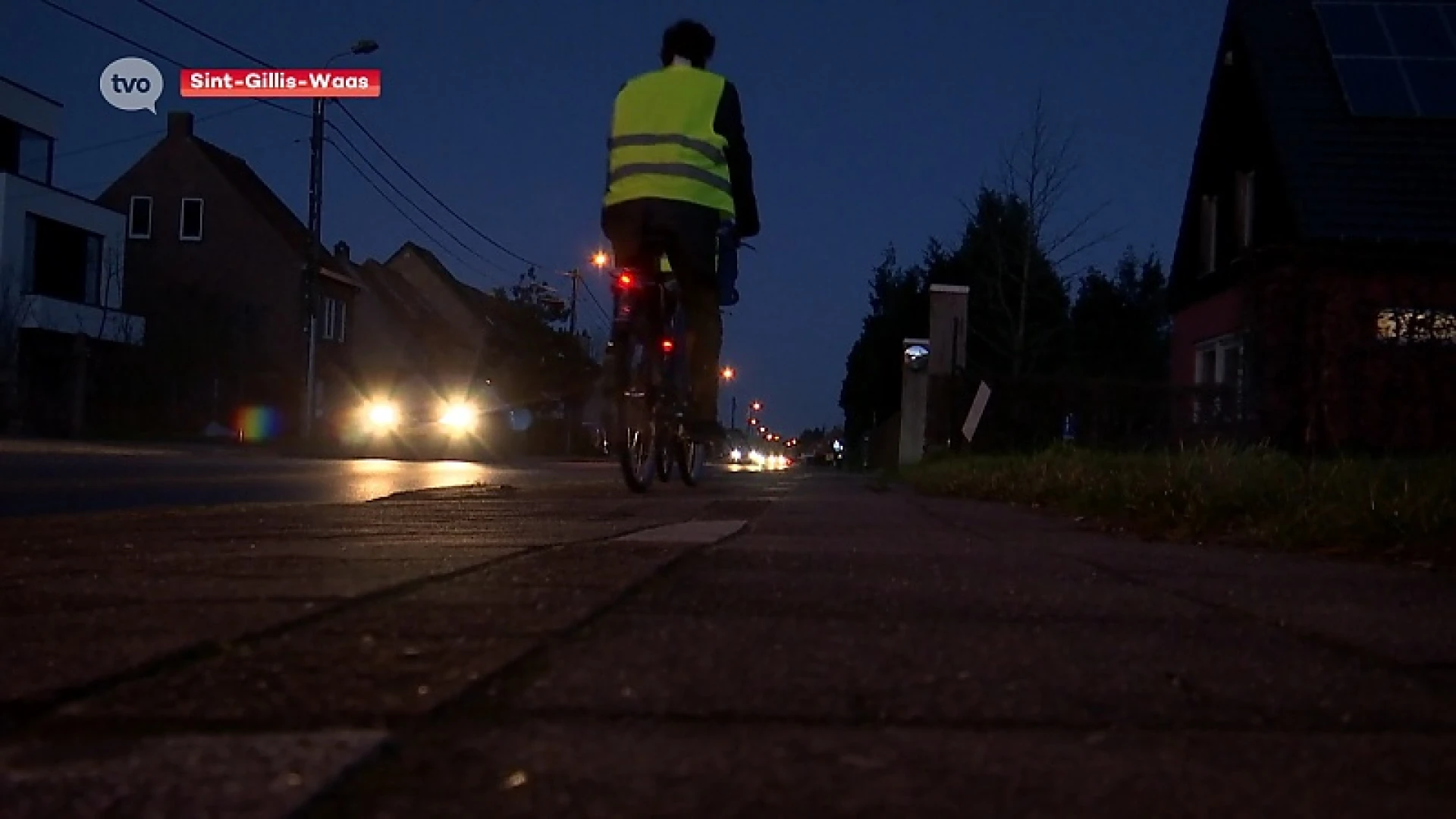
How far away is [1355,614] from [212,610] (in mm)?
1973

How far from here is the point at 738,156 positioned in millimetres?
6898

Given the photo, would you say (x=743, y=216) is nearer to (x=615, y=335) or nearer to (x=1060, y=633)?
(x=615, y=335)

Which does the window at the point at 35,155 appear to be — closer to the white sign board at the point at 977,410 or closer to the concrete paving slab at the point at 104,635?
the white sign board at the point at 977,410

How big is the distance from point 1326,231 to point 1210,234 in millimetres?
5853

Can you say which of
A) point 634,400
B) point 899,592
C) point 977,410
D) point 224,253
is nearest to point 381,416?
point 224,253

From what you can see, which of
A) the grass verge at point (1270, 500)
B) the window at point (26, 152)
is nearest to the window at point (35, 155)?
the window at point (26, 152)

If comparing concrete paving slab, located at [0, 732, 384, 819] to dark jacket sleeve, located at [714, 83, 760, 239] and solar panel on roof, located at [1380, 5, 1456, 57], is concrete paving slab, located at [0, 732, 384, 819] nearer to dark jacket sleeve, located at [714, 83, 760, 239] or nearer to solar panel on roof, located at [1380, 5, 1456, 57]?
dark jacket sleeve, located at [714, 83, 760, 239]

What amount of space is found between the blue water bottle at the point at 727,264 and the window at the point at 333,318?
47625mm

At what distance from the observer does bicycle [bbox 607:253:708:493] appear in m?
7.00

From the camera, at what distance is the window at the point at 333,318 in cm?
5344

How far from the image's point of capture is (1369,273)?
15336 millimetres

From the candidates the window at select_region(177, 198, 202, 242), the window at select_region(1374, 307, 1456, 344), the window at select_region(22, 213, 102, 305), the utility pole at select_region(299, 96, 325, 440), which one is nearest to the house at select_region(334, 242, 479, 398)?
the window at select_region(177, 198, 202, 242)

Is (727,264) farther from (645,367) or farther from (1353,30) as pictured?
(1353,30)

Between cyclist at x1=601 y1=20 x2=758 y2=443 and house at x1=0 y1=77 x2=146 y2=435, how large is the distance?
1246 inches
